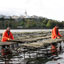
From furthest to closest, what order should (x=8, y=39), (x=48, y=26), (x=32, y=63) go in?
(x=48, y=26) < (x=8, y=39) < (x=32, y=63)

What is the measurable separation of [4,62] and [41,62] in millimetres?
2249

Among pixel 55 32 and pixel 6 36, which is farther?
pixel 55 32

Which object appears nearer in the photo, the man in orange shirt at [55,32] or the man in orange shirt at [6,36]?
the man in orange shirt at [6,36]

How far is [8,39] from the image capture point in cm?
1541

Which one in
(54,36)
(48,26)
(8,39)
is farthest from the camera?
(48,26)

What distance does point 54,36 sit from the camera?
61.7 feet

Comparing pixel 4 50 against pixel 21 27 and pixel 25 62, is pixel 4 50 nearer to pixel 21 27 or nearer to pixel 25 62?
pixel 25 62

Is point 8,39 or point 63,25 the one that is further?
point 63,25

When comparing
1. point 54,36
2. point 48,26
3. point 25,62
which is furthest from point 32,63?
point 48,26

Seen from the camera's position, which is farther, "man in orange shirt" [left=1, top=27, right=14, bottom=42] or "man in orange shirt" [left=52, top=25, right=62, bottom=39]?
"man in orange shirt" [left=52, top=25, right=62, bottom=39]

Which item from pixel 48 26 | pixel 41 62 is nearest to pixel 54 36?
pixel 41 62

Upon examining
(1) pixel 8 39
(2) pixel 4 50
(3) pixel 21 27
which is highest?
(1) pixel 8 39

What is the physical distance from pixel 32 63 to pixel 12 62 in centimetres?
122

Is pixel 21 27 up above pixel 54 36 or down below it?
below
